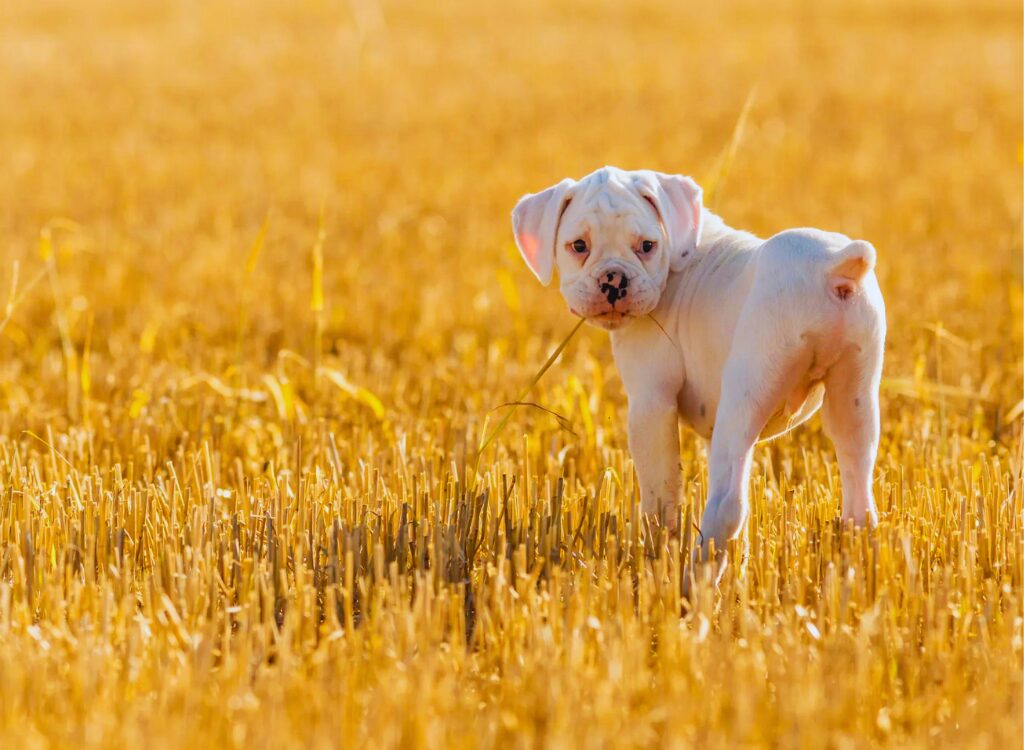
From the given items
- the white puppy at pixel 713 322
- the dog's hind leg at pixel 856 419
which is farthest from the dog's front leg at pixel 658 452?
the dog's hind leg at pixel 856 419

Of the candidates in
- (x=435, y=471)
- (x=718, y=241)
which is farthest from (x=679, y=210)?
(x=435, y=471)

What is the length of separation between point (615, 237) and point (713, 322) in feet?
1.28

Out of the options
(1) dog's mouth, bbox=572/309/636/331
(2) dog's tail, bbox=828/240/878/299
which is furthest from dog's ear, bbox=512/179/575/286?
(2) dog's tail, bbox=828/240/878/299

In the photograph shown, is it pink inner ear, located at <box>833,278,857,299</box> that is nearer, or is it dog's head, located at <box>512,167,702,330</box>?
pink inner ear, located at <box>833,278,857,299</box>

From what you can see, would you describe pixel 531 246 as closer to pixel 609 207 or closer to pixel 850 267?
pixel 609 207

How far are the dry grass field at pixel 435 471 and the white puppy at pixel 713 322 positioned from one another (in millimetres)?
198

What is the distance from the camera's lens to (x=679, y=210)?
410cm

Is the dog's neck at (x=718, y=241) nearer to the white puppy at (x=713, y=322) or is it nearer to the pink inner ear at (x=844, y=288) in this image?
the white puppy at (x=713, y=322)

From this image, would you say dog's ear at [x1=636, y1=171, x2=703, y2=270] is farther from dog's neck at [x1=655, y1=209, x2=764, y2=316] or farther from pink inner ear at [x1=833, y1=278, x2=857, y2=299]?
pink inner ear at [x1=833, y1=278, x2=857, y2=299]

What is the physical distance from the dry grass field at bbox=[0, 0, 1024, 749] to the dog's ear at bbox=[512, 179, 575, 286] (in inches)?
25.0

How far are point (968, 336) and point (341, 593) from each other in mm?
4859

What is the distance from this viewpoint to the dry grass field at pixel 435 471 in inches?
116

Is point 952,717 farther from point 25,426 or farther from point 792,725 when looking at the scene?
point 25,426

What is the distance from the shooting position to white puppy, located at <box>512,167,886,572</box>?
3.57 m
